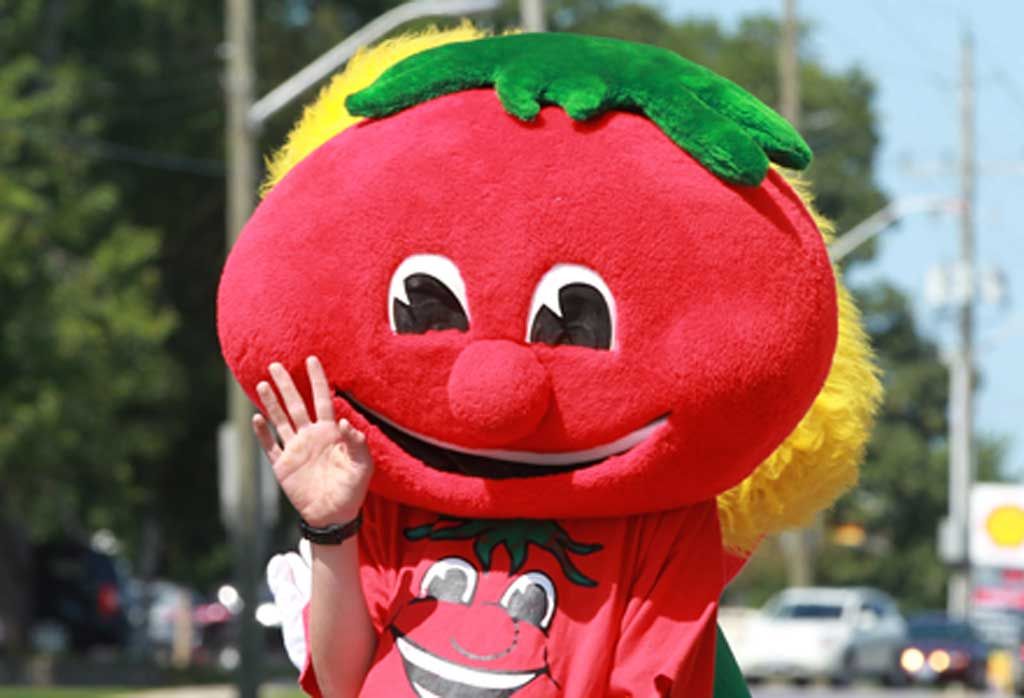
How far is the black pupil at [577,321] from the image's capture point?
4.12 m

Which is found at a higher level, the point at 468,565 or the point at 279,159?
the point at 279,159

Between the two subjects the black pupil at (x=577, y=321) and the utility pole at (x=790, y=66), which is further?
the utility pole at (x=790, y=66)

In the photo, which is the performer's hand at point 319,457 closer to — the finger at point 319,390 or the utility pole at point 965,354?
the finger at point 319,390

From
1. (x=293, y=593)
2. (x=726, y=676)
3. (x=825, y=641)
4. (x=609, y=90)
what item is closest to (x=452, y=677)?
(x=293, y=593)

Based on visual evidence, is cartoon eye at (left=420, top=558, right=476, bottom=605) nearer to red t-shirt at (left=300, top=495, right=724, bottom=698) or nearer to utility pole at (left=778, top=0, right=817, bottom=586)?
red t-shirt at (left=300, top=495, right=724, bottom=698)

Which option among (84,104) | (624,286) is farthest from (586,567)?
(84,104)

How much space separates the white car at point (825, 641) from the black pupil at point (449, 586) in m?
24.9

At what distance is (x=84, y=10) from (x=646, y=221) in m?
24.5

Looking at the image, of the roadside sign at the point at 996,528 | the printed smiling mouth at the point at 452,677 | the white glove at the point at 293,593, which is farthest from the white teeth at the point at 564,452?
the roadside sign at the point at 996,528

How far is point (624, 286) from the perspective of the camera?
4.10 m

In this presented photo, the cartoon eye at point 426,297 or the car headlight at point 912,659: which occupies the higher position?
the cartoon eye at point 426,297

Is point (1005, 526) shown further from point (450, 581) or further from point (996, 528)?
point (450, 581)

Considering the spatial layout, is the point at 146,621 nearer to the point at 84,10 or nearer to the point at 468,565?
the point at 84,10

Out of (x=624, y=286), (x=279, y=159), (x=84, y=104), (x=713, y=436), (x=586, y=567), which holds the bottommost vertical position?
(x=586, y=567)
